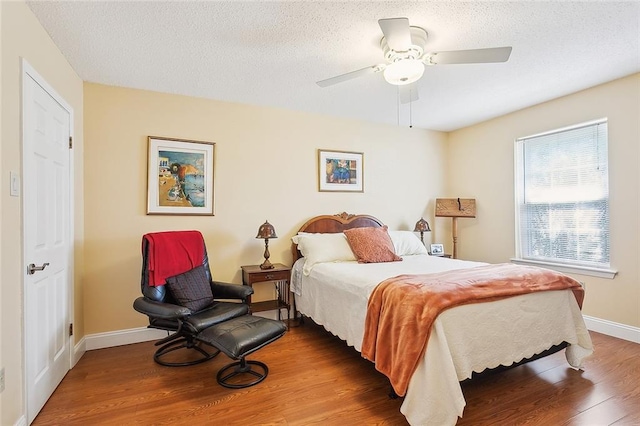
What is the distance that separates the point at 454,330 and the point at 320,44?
2163mm

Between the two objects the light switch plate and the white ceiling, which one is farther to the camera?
the white ceiling

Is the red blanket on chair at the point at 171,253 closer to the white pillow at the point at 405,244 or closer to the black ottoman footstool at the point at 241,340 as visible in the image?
the black ottoman footstool at the point at 241,340

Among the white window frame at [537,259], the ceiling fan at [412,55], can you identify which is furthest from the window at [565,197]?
the ceiling fan at [412,55]

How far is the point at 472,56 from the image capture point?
2078 millimetres

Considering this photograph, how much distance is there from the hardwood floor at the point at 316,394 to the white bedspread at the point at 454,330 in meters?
0.26

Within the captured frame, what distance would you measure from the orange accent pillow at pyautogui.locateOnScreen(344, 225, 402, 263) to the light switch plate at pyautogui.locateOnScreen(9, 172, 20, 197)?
2673mm

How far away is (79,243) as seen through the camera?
9.37 feet

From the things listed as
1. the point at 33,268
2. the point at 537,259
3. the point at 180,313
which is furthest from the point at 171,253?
the point at 537,259

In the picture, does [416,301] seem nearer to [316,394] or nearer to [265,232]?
[316,394]

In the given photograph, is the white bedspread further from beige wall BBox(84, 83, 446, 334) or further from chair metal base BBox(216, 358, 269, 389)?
beige wall BBox(84, 83, 446, 334)

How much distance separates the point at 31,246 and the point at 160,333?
1.68 m

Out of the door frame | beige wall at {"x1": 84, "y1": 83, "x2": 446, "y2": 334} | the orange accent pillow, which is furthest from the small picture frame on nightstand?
the door frame

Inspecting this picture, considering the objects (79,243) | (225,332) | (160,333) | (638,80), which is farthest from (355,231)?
(638,80)

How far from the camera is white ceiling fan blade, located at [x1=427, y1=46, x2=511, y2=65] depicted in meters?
1.98
